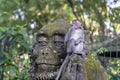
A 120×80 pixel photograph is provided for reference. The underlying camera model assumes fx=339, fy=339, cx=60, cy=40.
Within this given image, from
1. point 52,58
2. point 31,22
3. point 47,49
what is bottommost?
point 52,58

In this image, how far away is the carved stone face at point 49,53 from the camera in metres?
4.27

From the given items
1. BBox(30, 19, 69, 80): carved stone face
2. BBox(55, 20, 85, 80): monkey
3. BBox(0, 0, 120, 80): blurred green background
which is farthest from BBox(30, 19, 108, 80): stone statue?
BBox(0, 0, 120, 80): blurred green background

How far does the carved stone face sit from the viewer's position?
427 cm

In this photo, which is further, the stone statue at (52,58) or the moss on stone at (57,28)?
the moss on stone at (57,28)

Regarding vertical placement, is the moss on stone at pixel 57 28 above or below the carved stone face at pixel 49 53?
above

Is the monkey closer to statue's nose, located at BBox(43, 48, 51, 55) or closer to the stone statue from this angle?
the stone statue

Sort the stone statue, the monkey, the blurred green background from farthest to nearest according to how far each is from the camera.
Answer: the blurred green background
the stone statue
the monkey

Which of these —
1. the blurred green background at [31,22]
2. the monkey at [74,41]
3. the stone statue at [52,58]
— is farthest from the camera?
the blurred green background at [31,22]

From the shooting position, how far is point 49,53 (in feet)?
14.1

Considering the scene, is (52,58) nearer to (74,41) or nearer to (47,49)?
(47,49)

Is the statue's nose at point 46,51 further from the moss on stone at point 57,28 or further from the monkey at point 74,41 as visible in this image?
the monkey at point 74,41

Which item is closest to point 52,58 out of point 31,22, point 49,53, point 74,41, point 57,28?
point 49,53

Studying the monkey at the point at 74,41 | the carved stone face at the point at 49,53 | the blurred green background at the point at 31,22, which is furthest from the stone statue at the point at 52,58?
the blurred green background at the point at 31,22

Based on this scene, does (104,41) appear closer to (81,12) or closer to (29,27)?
(81,12)
